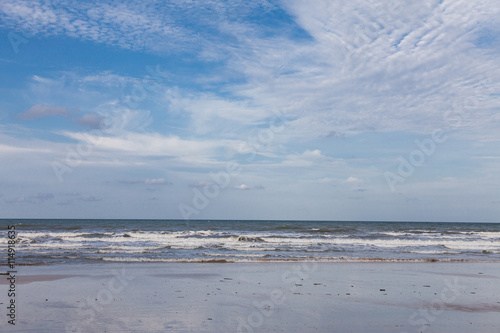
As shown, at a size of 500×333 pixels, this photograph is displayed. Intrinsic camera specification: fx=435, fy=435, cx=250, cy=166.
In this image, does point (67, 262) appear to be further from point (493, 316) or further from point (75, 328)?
point (493, 316)

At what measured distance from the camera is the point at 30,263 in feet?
61.3

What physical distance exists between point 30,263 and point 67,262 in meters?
1.47

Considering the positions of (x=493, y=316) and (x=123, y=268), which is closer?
(x=493, y=316)

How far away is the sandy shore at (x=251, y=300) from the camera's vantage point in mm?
8508

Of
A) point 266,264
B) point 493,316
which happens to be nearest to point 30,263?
point 266,264

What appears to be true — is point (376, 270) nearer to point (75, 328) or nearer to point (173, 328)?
point (173, 328)

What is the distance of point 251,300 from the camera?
35.7ft

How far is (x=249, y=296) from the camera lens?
37.5 feet

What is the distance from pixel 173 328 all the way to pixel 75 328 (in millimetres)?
1850

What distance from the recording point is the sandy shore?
8508mm

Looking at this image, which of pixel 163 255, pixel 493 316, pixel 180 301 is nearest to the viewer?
pixel 493 316

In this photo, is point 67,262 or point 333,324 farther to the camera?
point 67,262

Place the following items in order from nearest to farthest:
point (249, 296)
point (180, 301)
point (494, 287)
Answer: point (180, 301), point (249, 296), point (494, 287)

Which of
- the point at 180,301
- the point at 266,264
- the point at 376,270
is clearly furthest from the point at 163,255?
the point at 180,301
